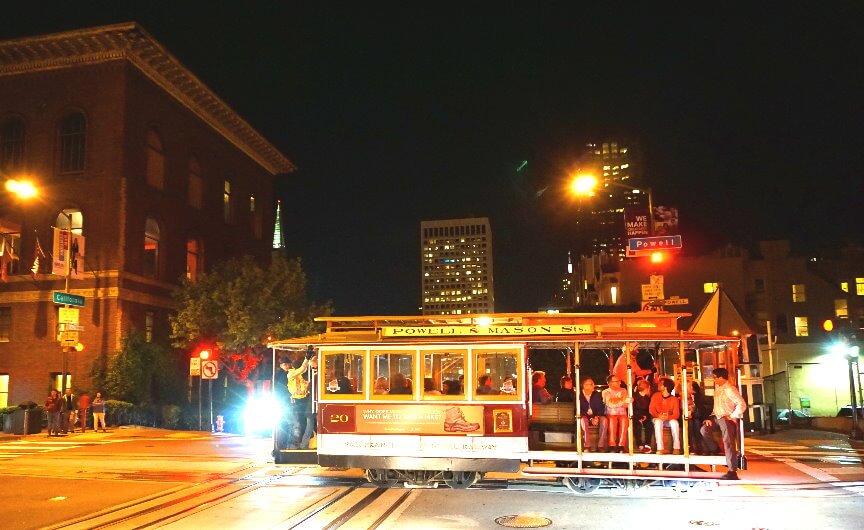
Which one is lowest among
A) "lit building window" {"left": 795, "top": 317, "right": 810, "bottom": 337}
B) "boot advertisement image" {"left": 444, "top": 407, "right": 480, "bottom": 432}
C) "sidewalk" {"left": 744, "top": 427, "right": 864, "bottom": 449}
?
"sidewalk" {"left": 744, "top": 427, "right": 864, "bottom": 449}

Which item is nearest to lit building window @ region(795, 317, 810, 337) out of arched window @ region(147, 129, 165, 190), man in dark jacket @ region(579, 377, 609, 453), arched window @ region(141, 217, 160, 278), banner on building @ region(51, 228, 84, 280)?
arched window @ region(141, 217, 160, 278)

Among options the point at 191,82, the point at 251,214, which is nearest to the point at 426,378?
the point at 191,82

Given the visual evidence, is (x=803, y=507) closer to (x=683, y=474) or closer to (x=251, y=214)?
(x=683, y=474)

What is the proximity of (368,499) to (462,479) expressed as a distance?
A: 1.74m

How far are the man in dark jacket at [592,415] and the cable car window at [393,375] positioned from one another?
9.77ft

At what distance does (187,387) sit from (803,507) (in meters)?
29.0

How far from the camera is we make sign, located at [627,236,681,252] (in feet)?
66.1

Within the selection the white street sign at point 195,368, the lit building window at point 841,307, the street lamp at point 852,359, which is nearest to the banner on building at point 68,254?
the white street sign at point 195,368

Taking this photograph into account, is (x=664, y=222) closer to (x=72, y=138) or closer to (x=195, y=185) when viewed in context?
(x=72, y=138)

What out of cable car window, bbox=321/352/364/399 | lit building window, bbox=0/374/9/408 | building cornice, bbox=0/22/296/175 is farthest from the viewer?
lit building window, bbox=0/374/9/408

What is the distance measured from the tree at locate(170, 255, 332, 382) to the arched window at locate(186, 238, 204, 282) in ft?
15.1

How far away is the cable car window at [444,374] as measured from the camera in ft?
38.9

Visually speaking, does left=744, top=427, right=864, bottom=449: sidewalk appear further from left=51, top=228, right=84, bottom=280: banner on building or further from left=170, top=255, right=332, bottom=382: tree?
left=51, top=228, right=84, bottom=280: banner on building

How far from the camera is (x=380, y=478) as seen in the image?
12.4 meters
